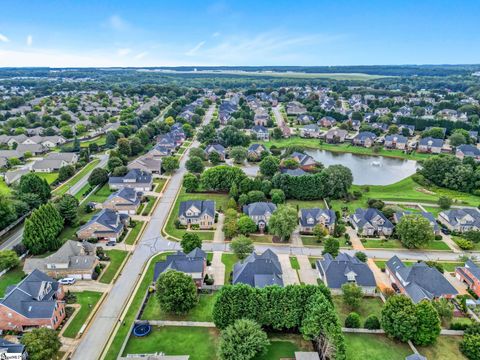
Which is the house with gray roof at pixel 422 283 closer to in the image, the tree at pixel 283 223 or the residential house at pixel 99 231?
the tree at pixel 283 223

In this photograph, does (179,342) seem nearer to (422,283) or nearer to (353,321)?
(353,321)

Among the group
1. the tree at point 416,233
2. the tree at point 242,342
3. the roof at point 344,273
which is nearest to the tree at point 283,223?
the roof at point 344,273

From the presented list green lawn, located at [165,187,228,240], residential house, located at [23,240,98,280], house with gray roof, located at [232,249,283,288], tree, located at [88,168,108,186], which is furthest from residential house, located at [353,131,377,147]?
residential house, located at [23,240,98,280]

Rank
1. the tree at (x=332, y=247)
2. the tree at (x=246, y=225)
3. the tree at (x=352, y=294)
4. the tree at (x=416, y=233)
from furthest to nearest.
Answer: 1. the tree at (x=246, y=225)
2. the tree at (x=416, y=233)
3. the tree at (x=332, y=247)
4. the tree at (x=352, y=294)

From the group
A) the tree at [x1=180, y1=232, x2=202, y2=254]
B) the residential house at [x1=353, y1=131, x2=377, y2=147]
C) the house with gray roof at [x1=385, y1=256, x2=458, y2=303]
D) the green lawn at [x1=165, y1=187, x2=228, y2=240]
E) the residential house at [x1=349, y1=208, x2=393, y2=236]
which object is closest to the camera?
the house with gray roof at [x1=385, y1=256, x2=458, y2=303]

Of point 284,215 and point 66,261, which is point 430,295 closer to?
point 284,215

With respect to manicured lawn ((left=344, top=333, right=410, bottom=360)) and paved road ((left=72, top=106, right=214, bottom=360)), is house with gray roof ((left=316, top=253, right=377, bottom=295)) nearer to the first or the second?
manicured lawn ((left=344, top=333, right=410, bottom=360))
